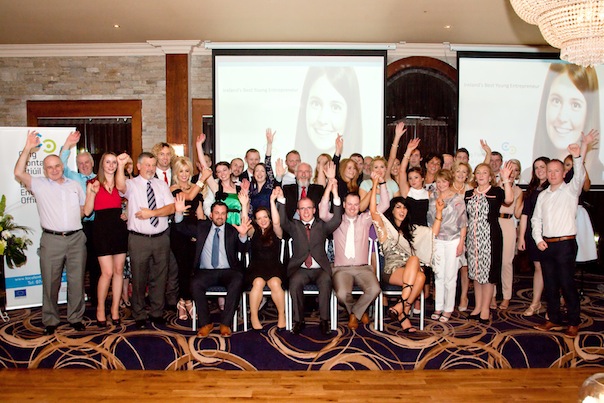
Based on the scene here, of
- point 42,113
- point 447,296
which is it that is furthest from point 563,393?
point 42,113

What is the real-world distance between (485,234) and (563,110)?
4.19 metres

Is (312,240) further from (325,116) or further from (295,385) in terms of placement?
(325,116)

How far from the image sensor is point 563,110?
7.76 meters

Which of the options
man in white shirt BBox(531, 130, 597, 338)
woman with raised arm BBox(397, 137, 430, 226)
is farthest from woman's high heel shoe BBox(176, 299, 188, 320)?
man in white shirt BBox(531, 130, 597, 338)

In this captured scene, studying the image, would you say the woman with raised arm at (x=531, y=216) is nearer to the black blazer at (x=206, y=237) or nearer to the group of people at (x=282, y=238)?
the group of people at (x=282, y=238)

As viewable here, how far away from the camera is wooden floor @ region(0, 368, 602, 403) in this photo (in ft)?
11.3

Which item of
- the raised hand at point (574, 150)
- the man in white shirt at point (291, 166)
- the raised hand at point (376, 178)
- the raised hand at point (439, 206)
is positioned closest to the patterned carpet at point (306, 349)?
the raised hand at point (439, 206)

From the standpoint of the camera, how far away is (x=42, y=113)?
791cm

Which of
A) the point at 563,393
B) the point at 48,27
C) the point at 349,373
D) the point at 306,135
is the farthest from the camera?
the point at 306,135

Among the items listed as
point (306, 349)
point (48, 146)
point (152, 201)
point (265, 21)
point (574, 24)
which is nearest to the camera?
point (574, 24)

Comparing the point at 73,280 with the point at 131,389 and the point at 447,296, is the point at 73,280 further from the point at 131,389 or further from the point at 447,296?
the point at 447,296

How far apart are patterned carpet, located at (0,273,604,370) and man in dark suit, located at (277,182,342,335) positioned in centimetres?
35

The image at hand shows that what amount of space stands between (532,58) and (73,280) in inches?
274

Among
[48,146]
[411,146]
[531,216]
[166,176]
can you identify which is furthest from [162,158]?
[531,216]
